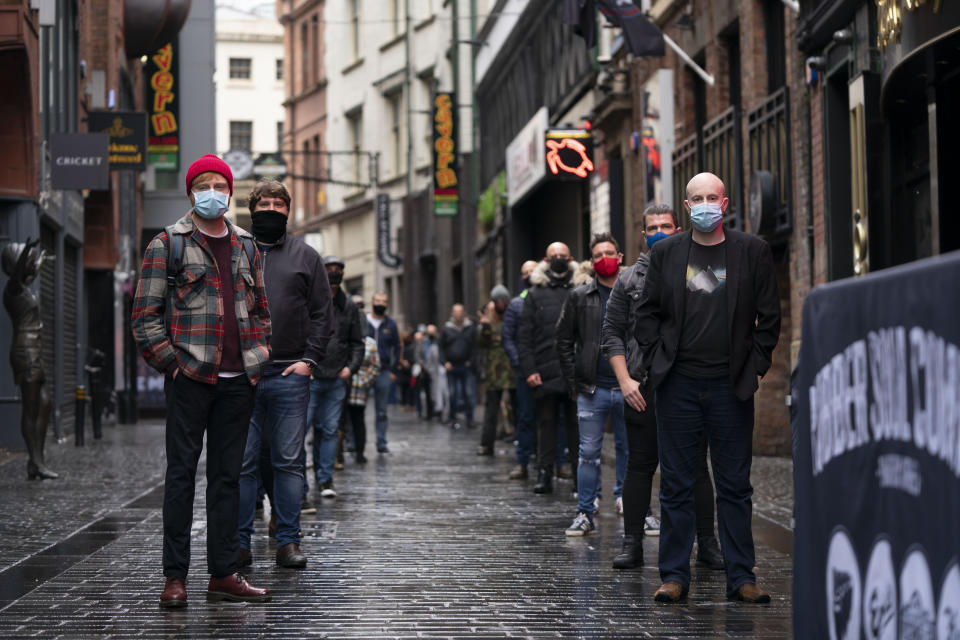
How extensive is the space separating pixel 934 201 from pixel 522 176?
19.4 metres

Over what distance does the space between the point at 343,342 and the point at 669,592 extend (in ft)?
20.3

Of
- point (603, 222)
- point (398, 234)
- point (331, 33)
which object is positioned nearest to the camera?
point (603, 222)

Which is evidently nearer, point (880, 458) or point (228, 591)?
point (880, 458)

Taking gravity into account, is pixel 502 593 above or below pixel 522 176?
below

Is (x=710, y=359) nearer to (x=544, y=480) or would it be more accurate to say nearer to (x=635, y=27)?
(x=544, y=480)

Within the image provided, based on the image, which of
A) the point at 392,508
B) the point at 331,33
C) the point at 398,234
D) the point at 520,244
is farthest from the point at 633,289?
the point at 331,33

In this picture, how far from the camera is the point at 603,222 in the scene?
25.6 meters

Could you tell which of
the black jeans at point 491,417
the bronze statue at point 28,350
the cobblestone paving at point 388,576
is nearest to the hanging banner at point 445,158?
the black jeans at point 491,417

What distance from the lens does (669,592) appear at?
7000 mm

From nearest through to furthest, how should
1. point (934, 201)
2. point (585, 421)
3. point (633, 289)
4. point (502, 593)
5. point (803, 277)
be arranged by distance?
point (502, 593), point (633, 289), point (585, 421), point (934, 201), point (803, 277)

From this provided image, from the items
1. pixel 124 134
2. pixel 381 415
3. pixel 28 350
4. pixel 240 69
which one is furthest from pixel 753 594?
pixel 240 69

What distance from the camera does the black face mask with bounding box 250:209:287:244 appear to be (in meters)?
8.17

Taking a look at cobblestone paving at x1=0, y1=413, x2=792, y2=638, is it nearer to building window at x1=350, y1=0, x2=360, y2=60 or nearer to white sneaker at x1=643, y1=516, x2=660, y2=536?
white sneaker at x1=643, y1=516, x2=660, y2=536

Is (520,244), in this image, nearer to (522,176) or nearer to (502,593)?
(522,176)
